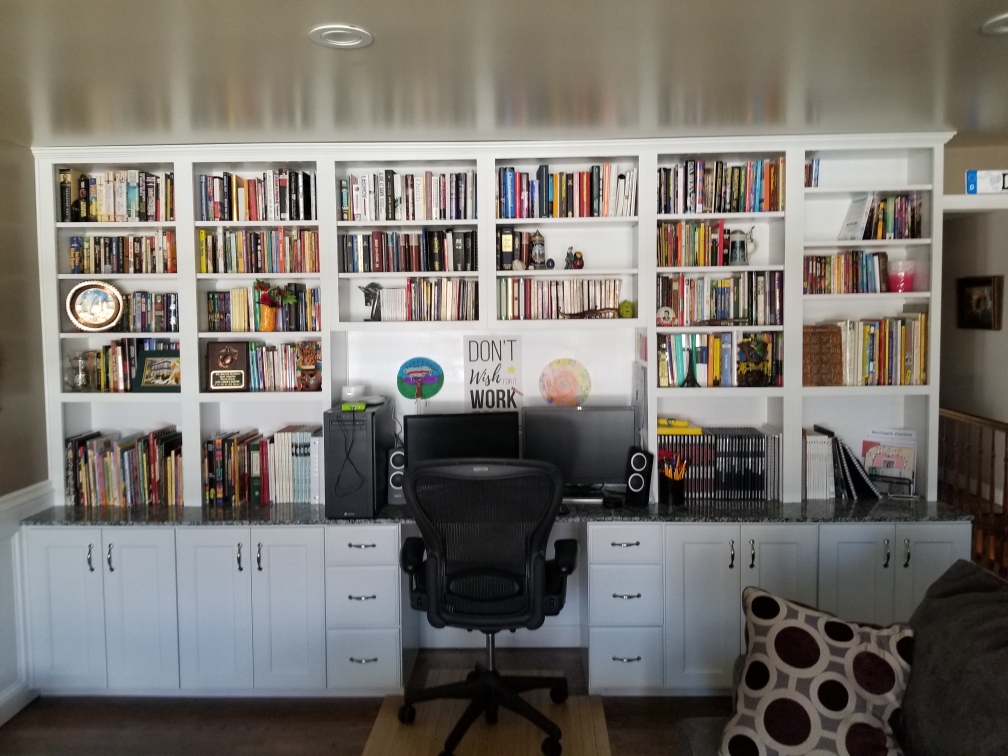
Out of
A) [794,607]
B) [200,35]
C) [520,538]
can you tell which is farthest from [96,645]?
[794,607]

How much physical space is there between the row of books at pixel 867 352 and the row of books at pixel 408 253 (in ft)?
5.19

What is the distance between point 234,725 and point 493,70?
2667mm

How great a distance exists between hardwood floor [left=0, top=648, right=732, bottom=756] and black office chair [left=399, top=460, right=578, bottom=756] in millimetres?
421

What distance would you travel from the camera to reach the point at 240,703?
10.4ft

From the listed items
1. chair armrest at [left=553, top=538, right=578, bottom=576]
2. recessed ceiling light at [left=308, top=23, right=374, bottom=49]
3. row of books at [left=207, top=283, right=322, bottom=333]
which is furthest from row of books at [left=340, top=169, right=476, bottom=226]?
chair armrest at [left=553, top=538, right=578, bottom=576]

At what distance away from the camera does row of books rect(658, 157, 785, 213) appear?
130 inches

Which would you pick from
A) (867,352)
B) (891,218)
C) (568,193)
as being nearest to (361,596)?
(568,193)

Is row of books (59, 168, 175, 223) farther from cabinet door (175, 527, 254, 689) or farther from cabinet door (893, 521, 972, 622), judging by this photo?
cabinet door (893, 521, 972, 622)

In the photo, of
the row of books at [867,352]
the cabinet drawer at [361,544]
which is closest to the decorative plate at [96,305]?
the cabinet drawer at [361,544]

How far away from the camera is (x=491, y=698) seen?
2.88 m

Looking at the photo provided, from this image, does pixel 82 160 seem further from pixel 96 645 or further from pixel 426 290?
pixel 96 645

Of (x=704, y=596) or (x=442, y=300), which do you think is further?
(x=442, y=300)

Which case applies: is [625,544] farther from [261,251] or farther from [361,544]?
[261,251]

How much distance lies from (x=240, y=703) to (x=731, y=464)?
7.81ft
